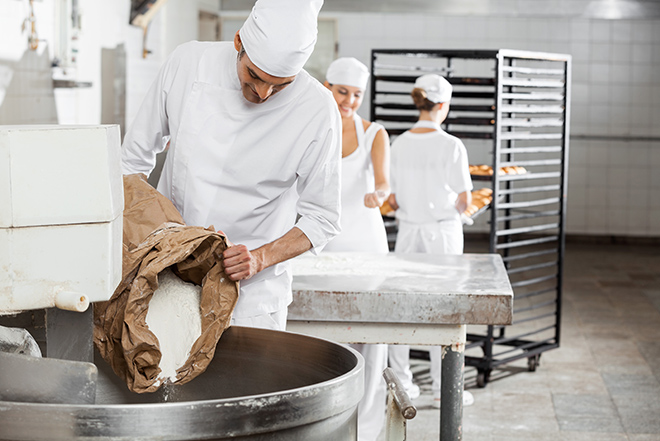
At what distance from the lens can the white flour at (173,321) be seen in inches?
58.6

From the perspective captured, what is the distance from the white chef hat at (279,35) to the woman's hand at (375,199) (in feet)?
5.73

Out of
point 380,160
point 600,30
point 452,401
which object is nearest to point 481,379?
point 380,160

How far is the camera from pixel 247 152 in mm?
1808

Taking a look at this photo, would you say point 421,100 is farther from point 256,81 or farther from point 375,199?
point 256,81

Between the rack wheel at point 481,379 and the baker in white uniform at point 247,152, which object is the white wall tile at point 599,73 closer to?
the rack wheel at point 481,379

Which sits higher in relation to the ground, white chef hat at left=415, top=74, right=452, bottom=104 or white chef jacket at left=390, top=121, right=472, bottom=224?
white chef hat at left=415, top=74, right=452, bottom=104

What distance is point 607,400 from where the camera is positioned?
3.82 m

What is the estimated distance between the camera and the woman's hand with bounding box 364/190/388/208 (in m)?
3.36

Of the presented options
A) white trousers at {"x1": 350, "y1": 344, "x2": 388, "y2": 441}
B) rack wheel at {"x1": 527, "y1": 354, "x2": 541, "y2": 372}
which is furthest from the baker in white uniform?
rack wheel at {"x1": 527, "y1": 354, "x2": 541, "y2": 372}

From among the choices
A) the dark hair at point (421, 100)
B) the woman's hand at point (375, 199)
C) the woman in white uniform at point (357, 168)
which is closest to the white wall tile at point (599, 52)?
the dark hair at point (421, 100)

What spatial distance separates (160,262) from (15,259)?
313 millimetres

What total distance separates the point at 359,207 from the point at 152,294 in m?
2.11

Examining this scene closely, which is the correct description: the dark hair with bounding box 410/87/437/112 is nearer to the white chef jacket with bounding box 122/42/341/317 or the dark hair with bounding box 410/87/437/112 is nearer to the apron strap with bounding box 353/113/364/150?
the apron strap with bounding box 353/113/364/150

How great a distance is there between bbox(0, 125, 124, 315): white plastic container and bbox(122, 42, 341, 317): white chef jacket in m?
0.61
